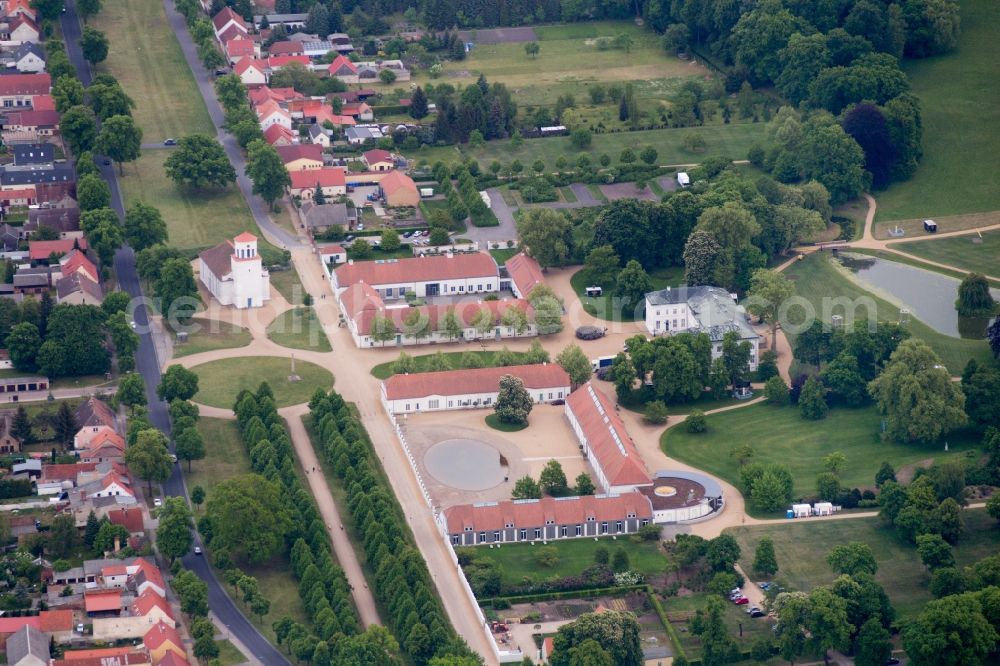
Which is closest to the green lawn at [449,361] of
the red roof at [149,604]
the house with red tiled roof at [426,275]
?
the house with red tiled roof at [426,275]

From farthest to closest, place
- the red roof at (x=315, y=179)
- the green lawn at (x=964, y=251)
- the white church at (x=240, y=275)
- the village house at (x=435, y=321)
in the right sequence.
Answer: the red roof at (x=315, y=179)
the green lawn at (x=964, y=251)
the white church at (x=240, y=275)
the village house at (x=435, y=321)

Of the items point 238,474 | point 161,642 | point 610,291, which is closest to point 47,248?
point 238,474

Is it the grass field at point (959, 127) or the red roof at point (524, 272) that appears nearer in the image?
the red roof at point (524, 272)

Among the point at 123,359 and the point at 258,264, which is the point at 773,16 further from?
the point at 123,359

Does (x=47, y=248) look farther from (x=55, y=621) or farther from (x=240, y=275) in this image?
(x=55, y=621)

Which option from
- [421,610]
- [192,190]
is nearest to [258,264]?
[192,190]

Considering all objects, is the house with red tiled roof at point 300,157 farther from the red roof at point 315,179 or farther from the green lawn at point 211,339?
the green lawn at point 211,339
